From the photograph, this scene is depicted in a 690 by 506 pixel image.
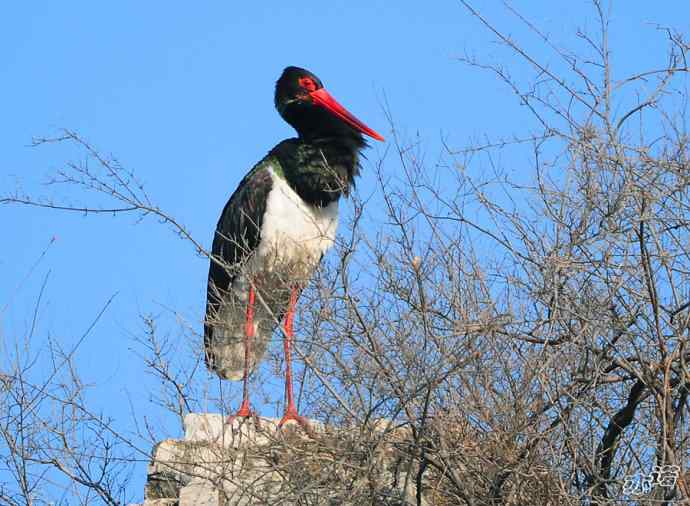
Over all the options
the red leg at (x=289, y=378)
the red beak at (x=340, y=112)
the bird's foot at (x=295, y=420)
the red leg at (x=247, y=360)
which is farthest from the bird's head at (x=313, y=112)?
the bird's foot at (x=295, y=420)

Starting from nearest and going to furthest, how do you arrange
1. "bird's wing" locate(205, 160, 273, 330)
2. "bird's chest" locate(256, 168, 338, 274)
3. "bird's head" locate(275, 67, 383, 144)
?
"bird's chest" locate(256, 168, 338, 274) → "bird's wing" locate(205, 160, 273, 330) → "bird's head" locate(275, 67, 383, 144)

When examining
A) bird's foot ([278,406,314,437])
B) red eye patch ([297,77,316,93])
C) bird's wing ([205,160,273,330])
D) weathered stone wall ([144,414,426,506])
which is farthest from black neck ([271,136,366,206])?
weathered stone wall ([144,414,426,506])

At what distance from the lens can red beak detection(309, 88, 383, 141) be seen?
998cm

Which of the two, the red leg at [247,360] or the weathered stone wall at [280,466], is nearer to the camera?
the weathered stone wall at [280,466]

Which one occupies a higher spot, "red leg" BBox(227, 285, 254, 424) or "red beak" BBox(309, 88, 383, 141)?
"red beak" BBox(309, 88, 383, 141)

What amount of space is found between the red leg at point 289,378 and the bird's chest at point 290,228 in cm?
→ 106

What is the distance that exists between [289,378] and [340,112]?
2.59 m

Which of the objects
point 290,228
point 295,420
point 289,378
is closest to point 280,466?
point 295,420

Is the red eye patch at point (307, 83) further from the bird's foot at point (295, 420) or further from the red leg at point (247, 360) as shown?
the bird's foot at point (295, 420)

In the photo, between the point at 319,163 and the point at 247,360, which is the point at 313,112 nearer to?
the point at 319,163

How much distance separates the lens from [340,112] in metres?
10.0

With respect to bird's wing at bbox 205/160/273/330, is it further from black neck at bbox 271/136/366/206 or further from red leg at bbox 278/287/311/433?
red leg at bbox 278/287/311/433

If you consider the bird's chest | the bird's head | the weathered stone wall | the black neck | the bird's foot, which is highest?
the bird's head

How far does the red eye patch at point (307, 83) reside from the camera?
10156 mm
